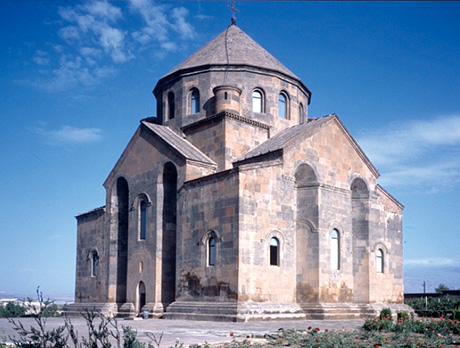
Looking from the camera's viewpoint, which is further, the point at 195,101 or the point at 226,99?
the point at 195,101

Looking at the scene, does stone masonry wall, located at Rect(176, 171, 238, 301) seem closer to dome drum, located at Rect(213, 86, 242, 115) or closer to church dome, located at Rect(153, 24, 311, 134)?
dome drum, located at Rect(213, 86, 242, 115)

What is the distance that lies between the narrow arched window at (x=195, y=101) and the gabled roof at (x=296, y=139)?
3.73 metres

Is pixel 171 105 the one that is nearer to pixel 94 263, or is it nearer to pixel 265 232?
pixel 94 263

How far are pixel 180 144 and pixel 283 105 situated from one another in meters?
5.82

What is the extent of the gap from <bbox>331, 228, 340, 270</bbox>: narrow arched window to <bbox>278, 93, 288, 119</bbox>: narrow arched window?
22.0ft

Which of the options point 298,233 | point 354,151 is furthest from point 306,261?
point 354,151

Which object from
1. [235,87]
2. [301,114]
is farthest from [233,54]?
[301,114]

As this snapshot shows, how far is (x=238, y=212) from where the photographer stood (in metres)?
18.8

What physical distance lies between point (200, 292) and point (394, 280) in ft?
31.8

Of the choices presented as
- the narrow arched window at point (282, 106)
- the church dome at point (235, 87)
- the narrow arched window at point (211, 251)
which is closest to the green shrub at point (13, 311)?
the church dome at point (235, 87)

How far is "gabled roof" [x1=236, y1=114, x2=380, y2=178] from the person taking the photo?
2106 cm

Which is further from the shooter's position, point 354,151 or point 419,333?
point 354,151

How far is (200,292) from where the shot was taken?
782 inches

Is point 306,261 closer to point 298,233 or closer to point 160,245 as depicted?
point 298,233
